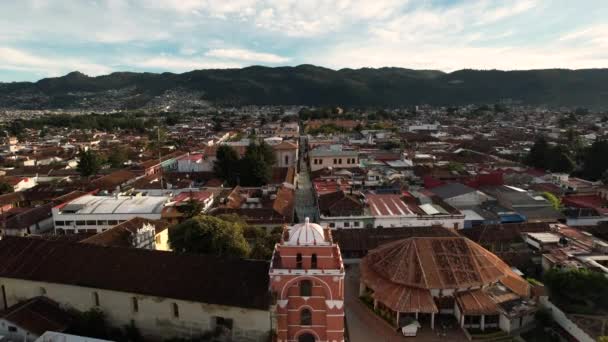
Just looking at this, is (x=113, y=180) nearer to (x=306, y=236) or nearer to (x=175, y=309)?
(x=175, y=309)

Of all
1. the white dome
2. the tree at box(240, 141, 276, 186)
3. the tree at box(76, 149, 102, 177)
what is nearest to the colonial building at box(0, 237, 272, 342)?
the white dome

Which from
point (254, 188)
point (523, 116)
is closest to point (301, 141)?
point (254, 188)

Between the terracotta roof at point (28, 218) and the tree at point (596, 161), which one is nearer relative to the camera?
the terracotta roof at point (28, 218)

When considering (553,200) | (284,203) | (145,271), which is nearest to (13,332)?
(145,271)

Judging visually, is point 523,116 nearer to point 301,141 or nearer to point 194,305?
point 301,141

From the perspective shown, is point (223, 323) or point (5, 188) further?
point (5, 188)

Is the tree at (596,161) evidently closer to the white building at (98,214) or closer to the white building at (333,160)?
the white building at (333,160)

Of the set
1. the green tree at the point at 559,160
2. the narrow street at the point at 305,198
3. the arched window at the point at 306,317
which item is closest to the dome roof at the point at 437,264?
the arched window at the point at 306,317
